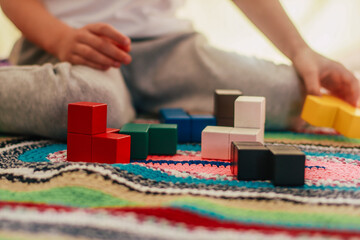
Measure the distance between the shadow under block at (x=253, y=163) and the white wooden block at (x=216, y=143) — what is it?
0.14 m

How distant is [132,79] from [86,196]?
729 millimetres

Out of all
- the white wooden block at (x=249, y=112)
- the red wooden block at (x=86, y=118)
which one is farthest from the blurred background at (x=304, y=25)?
the red wooden block at (x=86, y=118)

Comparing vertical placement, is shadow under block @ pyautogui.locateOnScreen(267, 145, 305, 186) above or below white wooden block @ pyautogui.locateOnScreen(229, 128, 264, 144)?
below

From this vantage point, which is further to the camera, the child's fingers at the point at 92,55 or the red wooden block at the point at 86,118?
the child's fingers at the point at 92,55

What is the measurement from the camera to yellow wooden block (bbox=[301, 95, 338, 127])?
102 centimetres

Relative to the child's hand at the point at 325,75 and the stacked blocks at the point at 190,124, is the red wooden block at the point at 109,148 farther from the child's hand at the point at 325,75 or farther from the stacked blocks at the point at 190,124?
the child's hand at the point at 325,75

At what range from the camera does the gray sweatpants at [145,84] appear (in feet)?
2.96

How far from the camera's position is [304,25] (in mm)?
2109

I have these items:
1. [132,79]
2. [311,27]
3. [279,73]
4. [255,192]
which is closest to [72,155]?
[255,192]

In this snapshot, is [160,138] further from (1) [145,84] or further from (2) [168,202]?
(1) [145,84]

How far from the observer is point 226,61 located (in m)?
1.20

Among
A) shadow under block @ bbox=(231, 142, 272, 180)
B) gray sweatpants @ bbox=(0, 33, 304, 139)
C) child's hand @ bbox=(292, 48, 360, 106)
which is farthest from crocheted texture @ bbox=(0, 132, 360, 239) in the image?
child's hand @ bbox=(292, 48, 360, 106)

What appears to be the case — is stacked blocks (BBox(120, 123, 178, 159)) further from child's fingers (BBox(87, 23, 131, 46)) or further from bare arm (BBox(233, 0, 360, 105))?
bare arm (BBox(233, 0, 360, 105))

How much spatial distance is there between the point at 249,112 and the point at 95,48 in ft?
1.39
